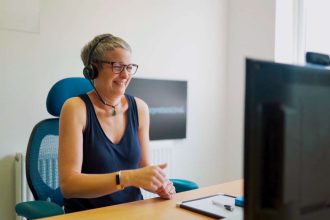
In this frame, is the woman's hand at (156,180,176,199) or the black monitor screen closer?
the woman's hand at (156,180,176,199)

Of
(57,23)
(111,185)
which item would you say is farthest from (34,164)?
(57,23)

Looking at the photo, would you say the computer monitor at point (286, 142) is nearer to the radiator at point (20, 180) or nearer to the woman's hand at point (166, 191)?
the woman's hand at point (166, 191)

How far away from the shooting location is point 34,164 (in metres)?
1.54

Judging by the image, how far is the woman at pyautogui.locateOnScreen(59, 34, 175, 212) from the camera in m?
1.21

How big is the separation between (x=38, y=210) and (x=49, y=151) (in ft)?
1.24

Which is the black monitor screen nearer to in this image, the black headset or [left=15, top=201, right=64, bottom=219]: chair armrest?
the black headset

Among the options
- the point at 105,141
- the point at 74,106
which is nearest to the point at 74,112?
the point at 74,106

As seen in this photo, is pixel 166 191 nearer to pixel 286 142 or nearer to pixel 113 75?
pixel 113 75

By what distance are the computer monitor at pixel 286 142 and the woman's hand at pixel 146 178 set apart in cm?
64

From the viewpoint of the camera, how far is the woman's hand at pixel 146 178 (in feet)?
3.83

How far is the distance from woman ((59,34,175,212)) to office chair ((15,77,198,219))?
15cm

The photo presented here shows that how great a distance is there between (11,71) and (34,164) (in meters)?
0.75

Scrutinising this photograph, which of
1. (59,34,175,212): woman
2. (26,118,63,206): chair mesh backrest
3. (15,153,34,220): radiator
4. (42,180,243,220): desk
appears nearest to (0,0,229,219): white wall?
(15,153,34,220): radiator

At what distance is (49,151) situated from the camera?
5.27 feet
